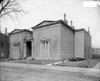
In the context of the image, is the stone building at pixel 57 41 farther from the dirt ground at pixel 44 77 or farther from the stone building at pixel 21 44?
the dirt ground at pixel 44 77

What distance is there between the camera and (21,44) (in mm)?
28547

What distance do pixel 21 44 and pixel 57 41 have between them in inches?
484

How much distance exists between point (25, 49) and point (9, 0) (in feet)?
60.5

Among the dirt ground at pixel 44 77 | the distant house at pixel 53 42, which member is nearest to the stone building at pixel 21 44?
the distant house at pixel 53 42

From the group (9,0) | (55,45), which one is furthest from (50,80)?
(55,45)

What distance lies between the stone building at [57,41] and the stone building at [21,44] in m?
3.82

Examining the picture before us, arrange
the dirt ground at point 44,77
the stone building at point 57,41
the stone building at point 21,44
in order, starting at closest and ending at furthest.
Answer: the dirt ground at point 44,77 → the stone building at point 57,41 → the stone building at point 21,44

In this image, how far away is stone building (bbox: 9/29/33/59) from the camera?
27391 mm

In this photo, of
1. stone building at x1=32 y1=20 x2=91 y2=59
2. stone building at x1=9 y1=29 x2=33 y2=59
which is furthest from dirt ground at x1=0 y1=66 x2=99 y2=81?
stone building at x1=9 y1=29 x2=33 y2=59

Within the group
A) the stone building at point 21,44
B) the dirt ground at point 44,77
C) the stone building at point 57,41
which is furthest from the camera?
the stone building at point 21,44

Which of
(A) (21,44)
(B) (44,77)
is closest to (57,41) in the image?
(A) (21,44)

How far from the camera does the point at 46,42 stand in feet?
72.8

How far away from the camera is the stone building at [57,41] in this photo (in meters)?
20.1

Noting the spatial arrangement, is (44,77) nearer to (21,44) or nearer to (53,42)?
(53,42)
